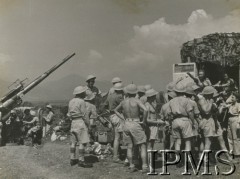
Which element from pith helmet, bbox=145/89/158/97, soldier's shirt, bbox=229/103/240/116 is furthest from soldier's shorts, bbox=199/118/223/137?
pith helmet, bbox=145/89/158/97

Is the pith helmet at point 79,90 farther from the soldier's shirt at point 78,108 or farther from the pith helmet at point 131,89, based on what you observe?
the pith helmet at point 131,89

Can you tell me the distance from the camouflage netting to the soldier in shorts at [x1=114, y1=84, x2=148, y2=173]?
204cm

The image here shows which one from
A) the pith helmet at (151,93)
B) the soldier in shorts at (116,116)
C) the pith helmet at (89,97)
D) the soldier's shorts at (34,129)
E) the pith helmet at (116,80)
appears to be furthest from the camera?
the soldier's shorts at (34,129)

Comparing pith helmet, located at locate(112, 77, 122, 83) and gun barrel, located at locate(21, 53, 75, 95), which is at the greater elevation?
gun barrel, located at locate(21, 53, 75, 95)

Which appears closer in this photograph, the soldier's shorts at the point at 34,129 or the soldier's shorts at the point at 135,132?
the soldier's shorts at the point at 135,132

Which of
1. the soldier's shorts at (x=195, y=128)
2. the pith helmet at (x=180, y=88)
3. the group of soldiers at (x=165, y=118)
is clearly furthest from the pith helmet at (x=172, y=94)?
the soldier's shorts at (x=195, y=128)

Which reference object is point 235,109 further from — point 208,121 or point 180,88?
point 180,88

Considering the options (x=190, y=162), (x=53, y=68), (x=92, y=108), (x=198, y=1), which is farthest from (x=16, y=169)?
(x=198, y=1)

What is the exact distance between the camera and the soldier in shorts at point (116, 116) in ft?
17.0

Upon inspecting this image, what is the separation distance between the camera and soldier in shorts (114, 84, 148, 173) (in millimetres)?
4449

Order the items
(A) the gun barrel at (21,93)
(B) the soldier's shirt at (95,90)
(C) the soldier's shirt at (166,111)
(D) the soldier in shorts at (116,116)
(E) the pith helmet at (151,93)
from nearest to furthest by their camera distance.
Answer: (C) the soldier's shirt at (166,111) → (E) the pith helmet at (151,93) → (D) the soldier in shorts at (116,116) → (B) the soldier's shirt at (95,90) → (A) the gun barrel at (21,93)

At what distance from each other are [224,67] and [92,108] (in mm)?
2539

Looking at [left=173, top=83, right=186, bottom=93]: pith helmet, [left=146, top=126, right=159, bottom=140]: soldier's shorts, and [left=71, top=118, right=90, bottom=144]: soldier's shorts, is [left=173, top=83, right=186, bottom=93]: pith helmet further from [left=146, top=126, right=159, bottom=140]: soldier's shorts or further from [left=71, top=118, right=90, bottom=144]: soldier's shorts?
[left=71, top=118, right=90, bottom=144]: soldier's shorts

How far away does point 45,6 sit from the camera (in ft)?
17.2
